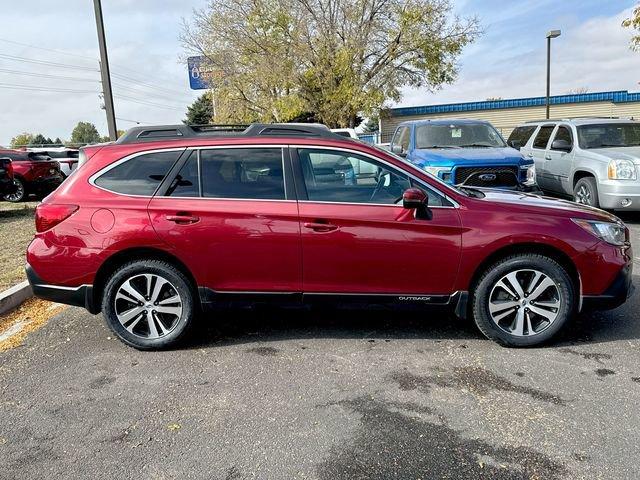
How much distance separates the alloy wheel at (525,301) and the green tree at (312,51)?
23550 millimetres

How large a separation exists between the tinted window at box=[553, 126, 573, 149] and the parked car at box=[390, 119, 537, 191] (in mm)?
1371

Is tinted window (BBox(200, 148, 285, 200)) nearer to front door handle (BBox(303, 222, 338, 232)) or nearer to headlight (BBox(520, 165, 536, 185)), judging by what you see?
front door handle (BBox(303, 222, 338, 232))

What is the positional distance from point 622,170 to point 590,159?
2.20 feet

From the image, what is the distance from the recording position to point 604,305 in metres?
4.05

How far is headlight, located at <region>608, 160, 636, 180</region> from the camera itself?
8.45 m

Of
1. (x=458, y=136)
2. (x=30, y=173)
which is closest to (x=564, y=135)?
(x=458, y=136)

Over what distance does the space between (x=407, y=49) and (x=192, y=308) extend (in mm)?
26353

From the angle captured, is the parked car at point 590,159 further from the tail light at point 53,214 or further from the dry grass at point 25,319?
the dry grass at point 25,319

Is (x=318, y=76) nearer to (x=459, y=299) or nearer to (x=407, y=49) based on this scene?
(x=407, y=49)

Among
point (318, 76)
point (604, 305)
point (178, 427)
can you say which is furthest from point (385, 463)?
point (318, 76)

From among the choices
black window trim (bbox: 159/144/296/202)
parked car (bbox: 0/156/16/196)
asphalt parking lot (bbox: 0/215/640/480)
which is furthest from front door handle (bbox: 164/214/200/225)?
parked car (bbox: 0/156/16/196)

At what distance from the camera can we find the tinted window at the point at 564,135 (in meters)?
9.90

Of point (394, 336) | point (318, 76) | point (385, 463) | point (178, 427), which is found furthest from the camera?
point (318, 76)

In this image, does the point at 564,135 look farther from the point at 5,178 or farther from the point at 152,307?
the point at 5,178
